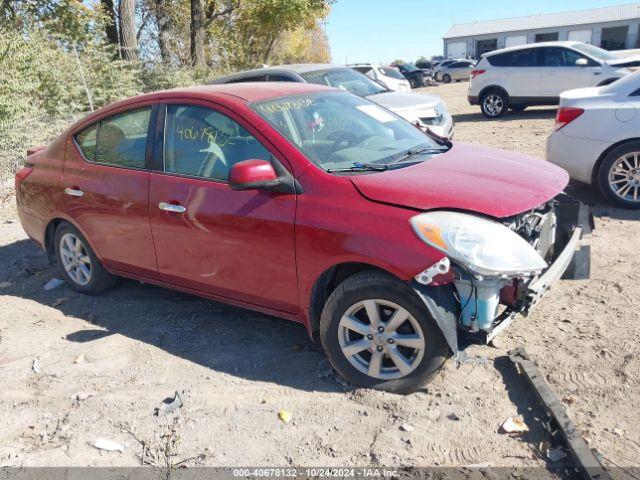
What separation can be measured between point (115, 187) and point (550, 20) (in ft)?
216

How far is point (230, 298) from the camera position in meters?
3.97

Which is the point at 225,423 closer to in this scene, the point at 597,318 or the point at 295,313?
the point at 295,313

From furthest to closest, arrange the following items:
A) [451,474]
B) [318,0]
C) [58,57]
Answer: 1. [318,0]
2. [58,57]
3. [451,474]

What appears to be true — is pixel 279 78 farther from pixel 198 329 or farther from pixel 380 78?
pixel 380 78

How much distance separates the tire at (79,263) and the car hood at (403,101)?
5.28 metres

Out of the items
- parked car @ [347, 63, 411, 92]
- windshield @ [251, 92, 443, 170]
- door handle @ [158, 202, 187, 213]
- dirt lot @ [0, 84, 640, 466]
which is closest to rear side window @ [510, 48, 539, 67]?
parked car @ [347, 63, 411, 92]

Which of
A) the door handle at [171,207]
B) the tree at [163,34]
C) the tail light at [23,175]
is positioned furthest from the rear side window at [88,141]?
the tree at [163,34]

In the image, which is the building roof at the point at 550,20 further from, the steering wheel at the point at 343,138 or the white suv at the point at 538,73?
the steering wheel at the point at 343,138

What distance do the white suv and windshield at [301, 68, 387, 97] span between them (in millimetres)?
5441

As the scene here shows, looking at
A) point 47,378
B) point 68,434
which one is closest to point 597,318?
point 68,434

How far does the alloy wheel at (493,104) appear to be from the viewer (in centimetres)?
1482

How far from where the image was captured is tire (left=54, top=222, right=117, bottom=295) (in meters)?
4.99

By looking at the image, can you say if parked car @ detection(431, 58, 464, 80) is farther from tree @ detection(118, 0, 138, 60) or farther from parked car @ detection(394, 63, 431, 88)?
tree @ detection(118, 0, 138, 60)

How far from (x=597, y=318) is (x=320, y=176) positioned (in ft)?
7.45
